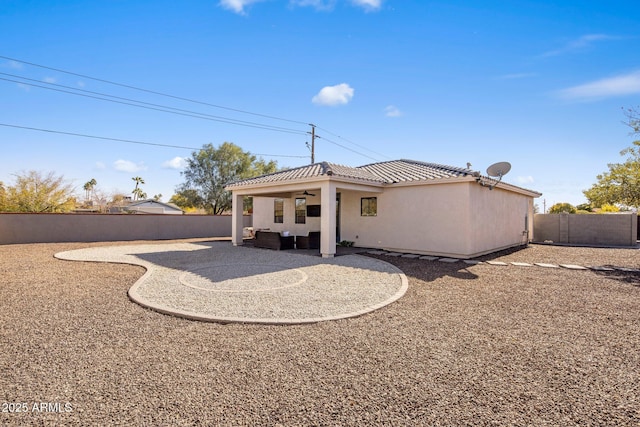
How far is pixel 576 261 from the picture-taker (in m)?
10.3

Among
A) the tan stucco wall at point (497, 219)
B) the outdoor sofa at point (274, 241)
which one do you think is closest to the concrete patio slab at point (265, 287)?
the outdoor sofa at point (274, 241)

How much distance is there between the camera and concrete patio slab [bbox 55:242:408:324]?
4.90m

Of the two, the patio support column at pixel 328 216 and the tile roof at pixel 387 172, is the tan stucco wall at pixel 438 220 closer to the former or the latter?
the tile roof at pixel 387 172

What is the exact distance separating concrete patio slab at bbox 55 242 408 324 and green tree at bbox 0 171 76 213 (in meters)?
14.0

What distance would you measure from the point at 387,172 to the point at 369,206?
6.61 feet

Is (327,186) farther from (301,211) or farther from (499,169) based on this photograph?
(499,169)

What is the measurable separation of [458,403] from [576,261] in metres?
10.7

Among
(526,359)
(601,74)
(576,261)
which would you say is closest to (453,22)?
(601,74)

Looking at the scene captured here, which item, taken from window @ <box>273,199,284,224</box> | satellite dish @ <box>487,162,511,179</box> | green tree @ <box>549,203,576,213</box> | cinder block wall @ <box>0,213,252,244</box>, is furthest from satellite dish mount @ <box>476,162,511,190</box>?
green tree @ <box>549,203,576,213</box>

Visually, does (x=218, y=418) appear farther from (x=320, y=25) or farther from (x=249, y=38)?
(x=249, y=38)

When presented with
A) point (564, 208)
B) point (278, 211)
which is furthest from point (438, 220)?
point (564, 208)

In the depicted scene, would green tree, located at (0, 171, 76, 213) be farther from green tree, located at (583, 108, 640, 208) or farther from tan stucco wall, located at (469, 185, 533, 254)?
green tree, located at (583, 108, 640, 208)

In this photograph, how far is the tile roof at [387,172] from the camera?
11.5m

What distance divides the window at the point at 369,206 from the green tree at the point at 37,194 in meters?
21.3
